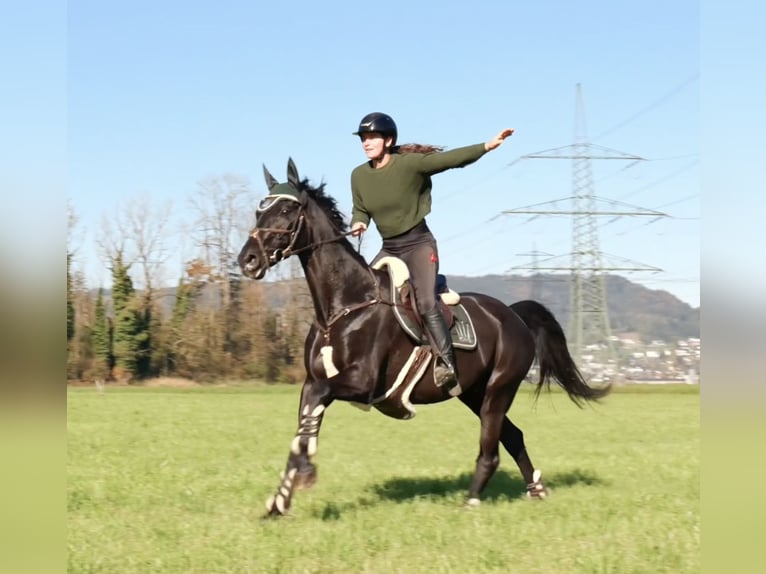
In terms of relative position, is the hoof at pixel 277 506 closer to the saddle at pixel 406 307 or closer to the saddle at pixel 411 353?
the saddle at pixel 411 353

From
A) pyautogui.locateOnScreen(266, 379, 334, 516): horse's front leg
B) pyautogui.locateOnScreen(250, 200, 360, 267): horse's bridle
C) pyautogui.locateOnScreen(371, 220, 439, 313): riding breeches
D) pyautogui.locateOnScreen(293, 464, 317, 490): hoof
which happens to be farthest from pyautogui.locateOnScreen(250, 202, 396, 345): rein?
pyautogui.locateOnScreen(293, 464, 317, 490): hoof

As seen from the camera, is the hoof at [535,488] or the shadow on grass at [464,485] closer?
the hoof at [535,488]

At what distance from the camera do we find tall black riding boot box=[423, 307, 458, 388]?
838cm

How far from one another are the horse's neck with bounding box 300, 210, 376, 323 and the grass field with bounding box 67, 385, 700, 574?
2020mm

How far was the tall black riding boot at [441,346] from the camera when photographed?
8.38m

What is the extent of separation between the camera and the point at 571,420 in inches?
853

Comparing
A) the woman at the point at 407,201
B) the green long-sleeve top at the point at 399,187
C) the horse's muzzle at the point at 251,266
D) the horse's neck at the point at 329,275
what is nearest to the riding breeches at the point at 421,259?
the woman at the point at 407,201

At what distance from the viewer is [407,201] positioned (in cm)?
835

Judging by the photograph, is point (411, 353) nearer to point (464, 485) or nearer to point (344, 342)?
point (344, 342)

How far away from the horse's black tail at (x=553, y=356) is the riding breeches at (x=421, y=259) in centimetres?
238

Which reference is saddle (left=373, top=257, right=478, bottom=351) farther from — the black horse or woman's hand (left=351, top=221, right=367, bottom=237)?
woman's hand (left=351, top=221, right=367, bottom=237)

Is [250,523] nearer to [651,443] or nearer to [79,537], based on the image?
[79,537]
